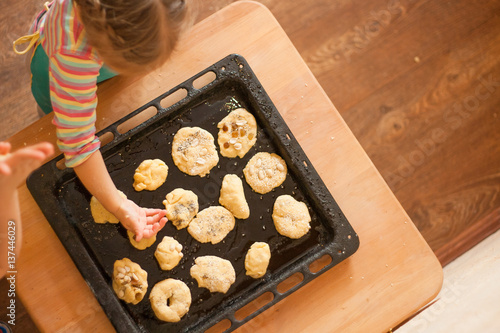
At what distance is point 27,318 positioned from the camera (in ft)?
4.30

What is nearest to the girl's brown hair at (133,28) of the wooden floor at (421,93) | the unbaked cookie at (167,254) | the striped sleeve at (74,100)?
the striped sleeve at (74,100)

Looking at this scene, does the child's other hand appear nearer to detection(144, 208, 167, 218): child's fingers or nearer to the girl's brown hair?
detection(144, 208, 167, 218): child's fingers

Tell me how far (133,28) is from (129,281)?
0.56 meters

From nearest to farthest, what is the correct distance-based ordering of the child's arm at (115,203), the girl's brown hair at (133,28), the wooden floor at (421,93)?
1. the girl's brown hair at (133,28)
2. the child's arm at (115,203)
3. the wooden floor at (421,93)

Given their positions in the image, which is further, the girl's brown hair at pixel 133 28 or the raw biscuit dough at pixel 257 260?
the raw biscuit dough at pixel 257 260

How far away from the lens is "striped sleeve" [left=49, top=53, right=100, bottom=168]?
778mm

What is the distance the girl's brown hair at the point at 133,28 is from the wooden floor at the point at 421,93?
91 cm

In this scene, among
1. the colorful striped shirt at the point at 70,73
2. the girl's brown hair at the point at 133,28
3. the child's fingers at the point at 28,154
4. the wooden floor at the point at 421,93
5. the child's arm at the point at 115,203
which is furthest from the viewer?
the wooden floor at the point at 421,93

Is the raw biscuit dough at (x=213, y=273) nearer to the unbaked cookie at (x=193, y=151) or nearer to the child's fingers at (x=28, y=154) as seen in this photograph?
the unbaked cookie at (x=193, y=151)

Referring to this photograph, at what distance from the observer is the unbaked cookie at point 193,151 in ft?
3.36

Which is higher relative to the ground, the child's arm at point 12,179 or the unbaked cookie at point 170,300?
the child's arm at point 12,179

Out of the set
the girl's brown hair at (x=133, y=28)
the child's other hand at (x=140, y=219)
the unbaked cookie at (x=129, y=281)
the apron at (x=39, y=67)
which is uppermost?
the apron at (x=39, y=67)

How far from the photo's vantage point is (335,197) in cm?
105

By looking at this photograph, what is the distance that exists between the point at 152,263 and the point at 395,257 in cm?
59
